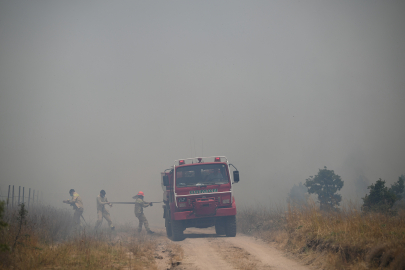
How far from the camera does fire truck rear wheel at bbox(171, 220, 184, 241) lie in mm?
12211

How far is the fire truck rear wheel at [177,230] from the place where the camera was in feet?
40.1

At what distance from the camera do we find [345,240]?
6.51 meters

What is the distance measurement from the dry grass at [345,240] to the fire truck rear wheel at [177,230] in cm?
388

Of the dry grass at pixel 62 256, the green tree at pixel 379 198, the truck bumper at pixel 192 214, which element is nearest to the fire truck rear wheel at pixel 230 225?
the truck bumper at pixel 192 214

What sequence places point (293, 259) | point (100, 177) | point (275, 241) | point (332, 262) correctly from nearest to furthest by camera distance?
point (332, 262) → point (293, 259) → point (275, 241) → point (100, 177)

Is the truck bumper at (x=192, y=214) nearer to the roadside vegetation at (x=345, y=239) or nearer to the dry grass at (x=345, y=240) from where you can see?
the roadside vegetation at (x=345, y=239)

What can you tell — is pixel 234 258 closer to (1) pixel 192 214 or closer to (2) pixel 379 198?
(1) pixel 192 214

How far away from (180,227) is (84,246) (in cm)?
511

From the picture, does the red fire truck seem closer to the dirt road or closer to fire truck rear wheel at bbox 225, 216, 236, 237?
fire truck rear wheel at bbox 225, 216, 236, 237

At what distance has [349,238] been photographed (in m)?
6.47

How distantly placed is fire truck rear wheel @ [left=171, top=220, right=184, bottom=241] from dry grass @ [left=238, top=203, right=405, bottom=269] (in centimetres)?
388

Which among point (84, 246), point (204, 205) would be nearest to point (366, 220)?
point (204, 205)

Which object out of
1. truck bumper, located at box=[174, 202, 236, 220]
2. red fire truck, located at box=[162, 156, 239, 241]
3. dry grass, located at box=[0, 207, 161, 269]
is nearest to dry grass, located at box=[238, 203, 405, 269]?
truck bumper, located at box=[174, 202, 236, 220]

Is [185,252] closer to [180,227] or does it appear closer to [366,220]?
[180,227]
